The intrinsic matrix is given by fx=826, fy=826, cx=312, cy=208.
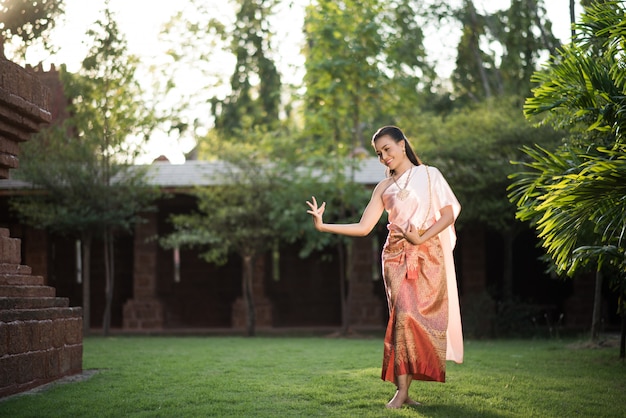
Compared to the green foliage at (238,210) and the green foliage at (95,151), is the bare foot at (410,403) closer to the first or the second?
the green foliage at (238,210)

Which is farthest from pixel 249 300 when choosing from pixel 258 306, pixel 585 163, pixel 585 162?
Result: pixel 585 163

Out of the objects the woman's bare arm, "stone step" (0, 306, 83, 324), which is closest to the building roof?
"stone step" (0, 306, 83, 324)

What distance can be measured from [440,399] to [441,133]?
9.79 metres

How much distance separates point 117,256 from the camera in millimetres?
19156

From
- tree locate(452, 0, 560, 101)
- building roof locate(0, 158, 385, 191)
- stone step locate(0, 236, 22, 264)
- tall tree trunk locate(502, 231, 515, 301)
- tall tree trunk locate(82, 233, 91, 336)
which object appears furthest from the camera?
tree locate(452, 0, 560, 101)

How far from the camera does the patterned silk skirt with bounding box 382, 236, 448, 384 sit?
5.38 metres

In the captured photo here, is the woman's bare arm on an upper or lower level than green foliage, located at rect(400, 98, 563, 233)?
lower

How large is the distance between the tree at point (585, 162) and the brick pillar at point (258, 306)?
10557mm

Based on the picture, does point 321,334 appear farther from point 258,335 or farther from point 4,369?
point 4,369

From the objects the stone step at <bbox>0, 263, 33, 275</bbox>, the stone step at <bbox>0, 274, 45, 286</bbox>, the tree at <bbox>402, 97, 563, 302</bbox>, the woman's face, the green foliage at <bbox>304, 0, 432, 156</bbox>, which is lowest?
the stone step at <bbox>0, 274, 45, 286</bbox>

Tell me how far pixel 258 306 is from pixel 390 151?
1234 cm

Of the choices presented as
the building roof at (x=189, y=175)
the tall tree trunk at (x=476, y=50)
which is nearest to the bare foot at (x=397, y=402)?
the building roof at (x=189, y=175)

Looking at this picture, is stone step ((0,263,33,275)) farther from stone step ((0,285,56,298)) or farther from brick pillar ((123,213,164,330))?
brick pillar ((123,213,164,330))

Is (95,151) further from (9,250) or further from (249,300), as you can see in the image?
(9,250)
